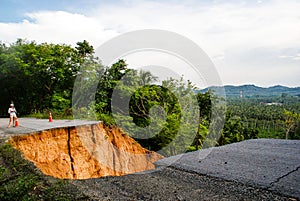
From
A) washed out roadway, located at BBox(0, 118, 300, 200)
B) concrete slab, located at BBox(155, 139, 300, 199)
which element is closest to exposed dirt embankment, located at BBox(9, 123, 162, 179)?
washed out roadway, located at BBox(0, 118, 300, 200)

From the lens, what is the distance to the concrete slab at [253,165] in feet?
10.6

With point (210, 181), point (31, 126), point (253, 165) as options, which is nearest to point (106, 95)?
point (31, 126)

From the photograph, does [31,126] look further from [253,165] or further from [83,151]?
[253,165]

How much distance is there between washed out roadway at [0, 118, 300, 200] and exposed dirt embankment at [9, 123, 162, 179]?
13.0 feet

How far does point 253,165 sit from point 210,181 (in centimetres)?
120

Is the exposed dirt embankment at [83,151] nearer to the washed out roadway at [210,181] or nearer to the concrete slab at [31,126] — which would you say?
the concrete slab at [31,126]

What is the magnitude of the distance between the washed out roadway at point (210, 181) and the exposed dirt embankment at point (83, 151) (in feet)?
13.0

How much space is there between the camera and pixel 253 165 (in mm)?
4105

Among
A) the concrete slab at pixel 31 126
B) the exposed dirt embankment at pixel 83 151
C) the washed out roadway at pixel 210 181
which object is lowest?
the exposed dirt embankment at pixel 83 151

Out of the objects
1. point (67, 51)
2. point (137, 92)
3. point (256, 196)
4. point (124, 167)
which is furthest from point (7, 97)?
point (256, 196)

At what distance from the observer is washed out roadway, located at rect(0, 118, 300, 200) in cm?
287

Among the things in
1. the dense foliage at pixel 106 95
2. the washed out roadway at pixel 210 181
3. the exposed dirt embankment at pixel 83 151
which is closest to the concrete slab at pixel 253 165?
the washed out roadway at pixel 210 181

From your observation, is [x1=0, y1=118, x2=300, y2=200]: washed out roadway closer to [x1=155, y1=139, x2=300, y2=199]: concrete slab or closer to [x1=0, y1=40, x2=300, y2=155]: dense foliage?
[x1=155, y1=139, x2=300, y2=199]: concrete slab

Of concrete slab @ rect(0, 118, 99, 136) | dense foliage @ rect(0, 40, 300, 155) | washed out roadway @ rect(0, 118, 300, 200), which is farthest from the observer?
dense foliage @ rect(0, 40, 300, 155)
